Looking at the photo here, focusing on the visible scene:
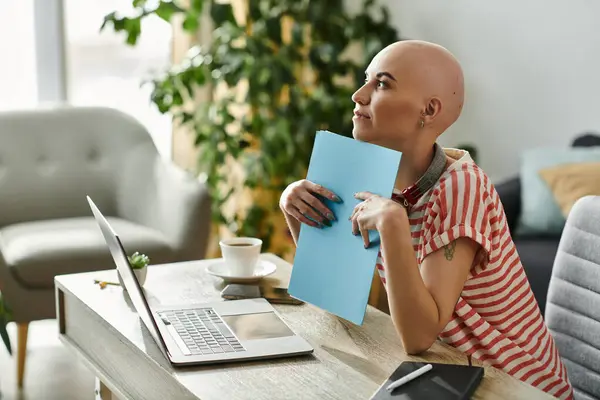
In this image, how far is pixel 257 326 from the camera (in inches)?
59.6

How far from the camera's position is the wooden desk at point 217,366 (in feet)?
4.17

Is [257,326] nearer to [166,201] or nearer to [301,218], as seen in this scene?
[301,218]

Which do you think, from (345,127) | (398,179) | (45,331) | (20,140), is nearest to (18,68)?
(20,140)

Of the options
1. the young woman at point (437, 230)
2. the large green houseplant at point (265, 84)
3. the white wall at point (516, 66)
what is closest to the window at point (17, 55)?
the large green houseplant at point (265, 84)

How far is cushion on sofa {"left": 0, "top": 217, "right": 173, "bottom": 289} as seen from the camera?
2658 mm

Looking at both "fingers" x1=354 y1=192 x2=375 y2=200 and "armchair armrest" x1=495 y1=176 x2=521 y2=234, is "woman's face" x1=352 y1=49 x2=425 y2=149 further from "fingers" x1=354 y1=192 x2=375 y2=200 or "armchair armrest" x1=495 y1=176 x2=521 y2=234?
"armchair armrest" x1=495 y1=176 x2=521 y2=234

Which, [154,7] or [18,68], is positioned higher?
[154,7]

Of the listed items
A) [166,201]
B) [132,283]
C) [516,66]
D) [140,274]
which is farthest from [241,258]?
[516,66]

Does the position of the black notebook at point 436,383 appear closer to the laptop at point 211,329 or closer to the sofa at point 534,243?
the laptop at point 211,329

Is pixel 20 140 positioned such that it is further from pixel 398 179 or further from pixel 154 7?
pixel 398 179

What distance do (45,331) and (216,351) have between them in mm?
2019

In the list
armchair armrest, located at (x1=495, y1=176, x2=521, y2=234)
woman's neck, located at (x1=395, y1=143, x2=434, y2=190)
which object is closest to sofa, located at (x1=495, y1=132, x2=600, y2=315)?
armchair armrest, located at (x1=495, y1=176, x2=521, y2=234)

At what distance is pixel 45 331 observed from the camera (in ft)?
10.6

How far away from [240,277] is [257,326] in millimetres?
281
